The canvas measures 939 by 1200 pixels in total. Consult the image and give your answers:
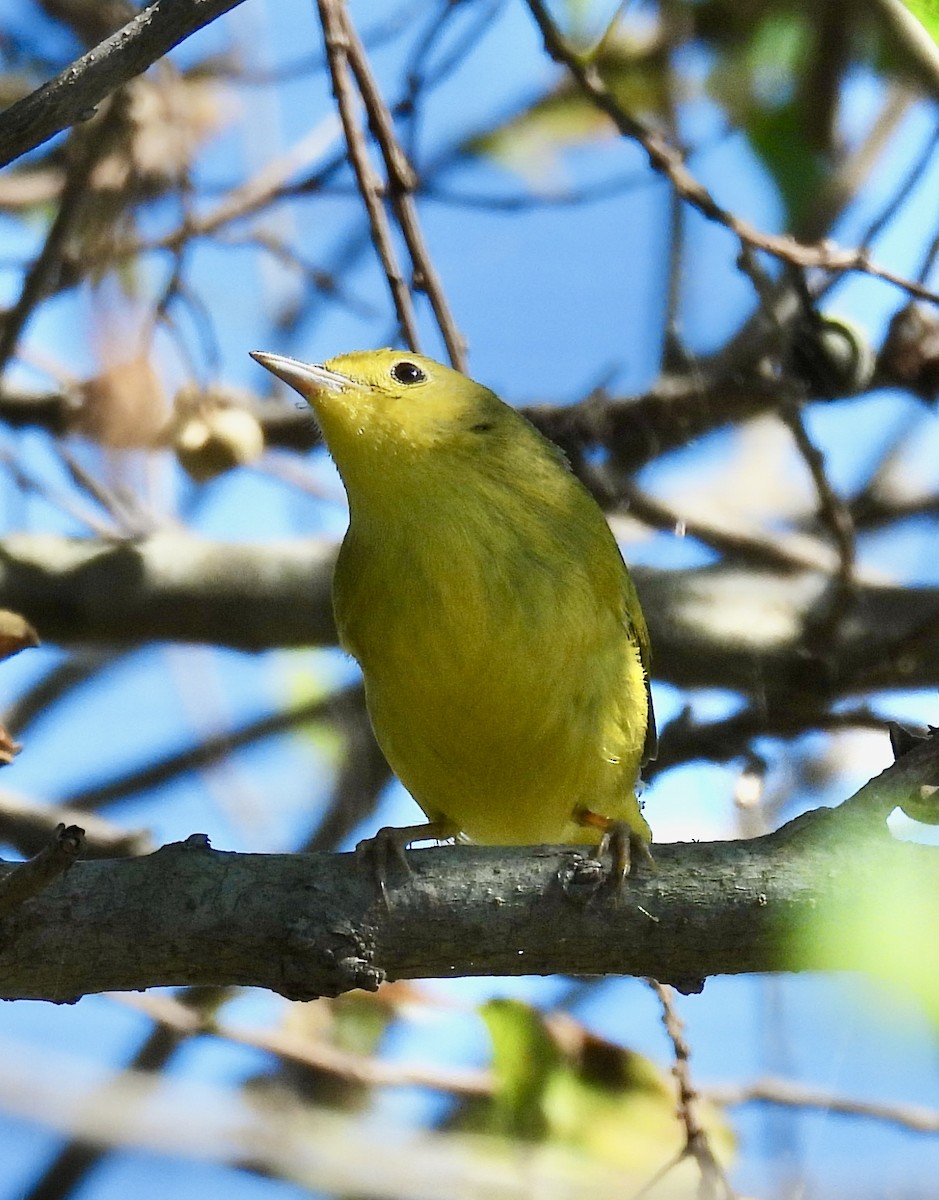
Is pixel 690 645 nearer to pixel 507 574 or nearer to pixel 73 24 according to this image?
pixel 507 574

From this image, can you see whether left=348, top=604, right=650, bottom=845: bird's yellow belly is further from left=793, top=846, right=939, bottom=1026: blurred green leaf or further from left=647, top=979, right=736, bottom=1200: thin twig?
left=793, top=846, right=939, bottom=1026: blurred green leaf

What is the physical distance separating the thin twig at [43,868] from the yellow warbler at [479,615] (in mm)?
1363

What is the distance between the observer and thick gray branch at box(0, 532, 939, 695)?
461 cm

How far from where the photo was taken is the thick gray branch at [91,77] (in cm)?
242

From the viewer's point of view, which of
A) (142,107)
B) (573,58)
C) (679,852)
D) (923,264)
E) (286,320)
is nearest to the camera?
(679,852)

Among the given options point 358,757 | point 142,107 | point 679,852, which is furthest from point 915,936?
point 142,107

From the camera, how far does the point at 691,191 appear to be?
407 centimetres

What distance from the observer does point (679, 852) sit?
287 centimetres

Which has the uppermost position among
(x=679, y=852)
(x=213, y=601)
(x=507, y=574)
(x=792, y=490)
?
(x=792, y=490)

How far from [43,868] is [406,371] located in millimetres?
2411

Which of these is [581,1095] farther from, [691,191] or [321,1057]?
[691,191]

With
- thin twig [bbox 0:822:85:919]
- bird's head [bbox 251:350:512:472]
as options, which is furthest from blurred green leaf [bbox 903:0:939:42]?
thin twig [bbox 0:822:85:919]

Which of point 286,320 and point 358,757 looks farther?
point 286,320

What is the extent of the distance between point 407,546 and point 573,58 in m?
1.39
